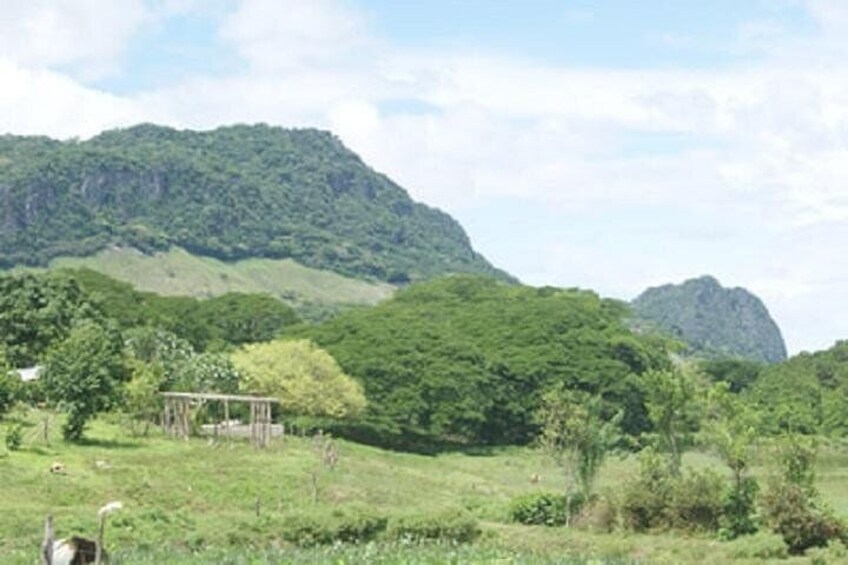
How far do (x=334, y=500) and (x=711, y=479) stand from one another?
45.5 ft

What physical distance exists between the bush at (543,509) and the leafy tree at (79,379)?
18.3m

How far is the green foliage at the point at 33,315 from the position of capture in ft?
232

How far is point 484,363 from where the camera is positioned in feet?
297

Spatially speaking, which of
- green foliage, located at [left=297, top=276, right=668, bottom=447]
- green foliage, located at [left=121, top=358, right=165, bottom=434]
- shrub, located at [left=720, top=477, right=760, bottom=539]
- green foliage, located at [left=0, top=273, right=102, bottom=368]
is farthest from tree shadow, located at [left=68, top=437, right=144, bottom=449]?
green foliage, located at [left=297, top=276, right=668, bottom=447]

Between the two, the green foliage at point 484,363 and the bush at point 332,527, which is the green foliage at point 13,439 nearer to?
the bush at point 332,527

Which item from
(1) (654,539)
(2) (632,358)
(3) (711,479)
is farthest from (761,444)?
(2) (632,358)

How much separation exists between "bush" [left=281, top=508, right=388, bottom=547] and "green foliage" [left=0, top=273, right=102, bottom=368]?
120 ft

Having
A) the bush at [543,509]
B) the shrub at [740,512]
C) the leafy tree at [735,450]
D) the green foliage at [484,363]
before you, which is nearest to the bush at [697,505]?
the shrub at [740,512]

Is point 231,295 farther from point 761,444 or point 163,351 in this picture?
point 761,444

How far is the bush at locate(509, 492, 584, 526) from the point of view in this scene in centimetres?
4119

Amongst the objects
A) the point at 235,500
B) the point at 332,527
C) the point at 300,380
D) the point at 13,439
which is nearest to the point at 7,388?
the point at 13,439

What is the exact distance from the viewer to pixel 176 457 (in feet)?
156

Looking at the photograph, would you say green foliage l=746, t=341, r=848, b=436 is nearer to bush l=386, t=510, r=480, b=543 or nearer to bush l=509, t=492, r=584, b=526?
bush l=509, t=492, r=584, b=526

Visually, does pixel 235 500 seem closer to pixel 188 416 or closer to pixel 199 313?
pixel 188 416
